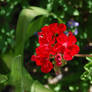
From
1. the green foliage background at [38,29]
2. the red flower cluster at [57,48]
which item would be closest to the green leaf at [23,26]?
the green foliage background at [38,29]

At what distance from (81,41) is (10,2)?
62 cm

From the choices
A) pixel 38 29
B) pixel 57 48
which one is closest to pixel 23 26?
pixel 38 29

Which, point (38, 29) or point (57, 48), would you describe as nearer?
point (57, 48)

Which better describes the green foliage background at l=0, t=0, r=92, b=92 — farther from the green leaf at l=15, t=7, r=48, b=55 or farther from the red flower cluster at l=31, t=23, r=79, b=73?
the red flower cluster at l=31, t=23, r=79, b=73

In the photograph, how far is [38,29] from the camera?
63.9 inches

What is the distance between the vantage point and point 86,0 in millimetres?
1631

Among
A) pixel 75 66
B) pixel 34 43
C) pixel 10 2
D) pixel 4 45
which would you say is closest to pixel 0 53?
pixel 4 45

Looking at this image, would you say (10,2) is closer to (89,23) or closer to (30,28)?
(30,28)

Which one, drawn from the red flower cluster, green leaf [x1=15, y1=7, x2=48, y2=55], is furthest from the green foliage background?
the red flower cluster

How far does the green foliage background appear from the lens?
1.48 m

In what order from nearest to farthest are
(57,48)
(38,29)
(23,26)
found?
(57,48) < (23,26) < (38,29)

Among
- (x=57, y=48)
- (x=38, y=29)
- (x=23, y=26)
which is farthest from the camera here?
(x=38, y=29)

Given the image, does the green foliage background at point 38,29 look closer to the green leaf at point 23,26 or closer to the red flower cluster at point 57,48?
the green leaf at point 23,26

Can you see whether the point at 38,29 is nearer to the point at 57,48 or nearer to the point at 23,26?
the point at 23,26
